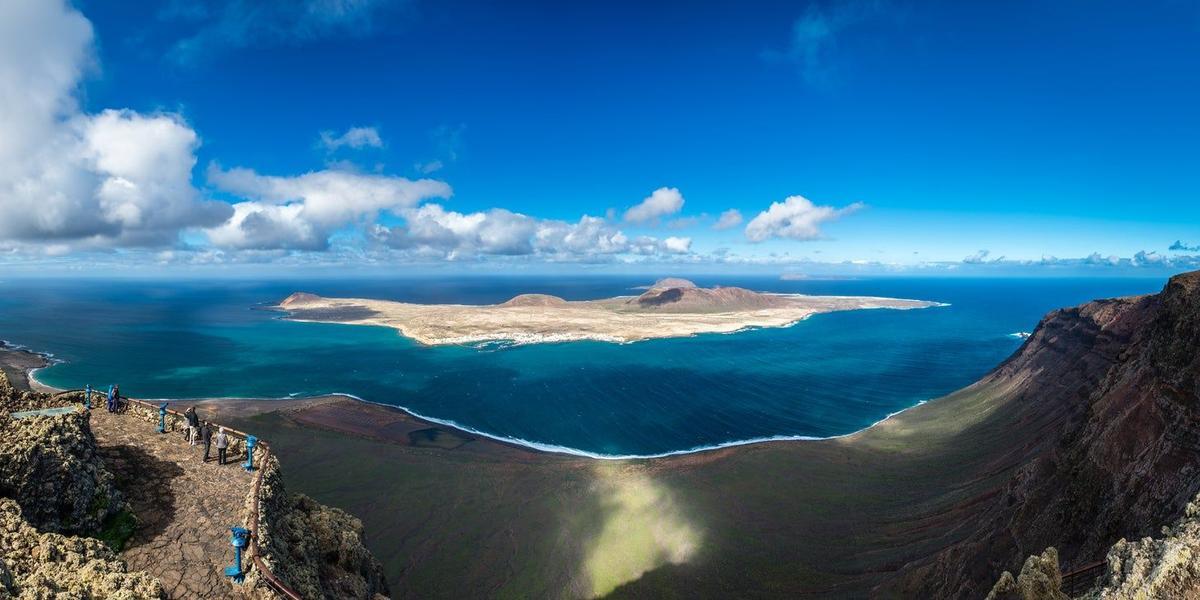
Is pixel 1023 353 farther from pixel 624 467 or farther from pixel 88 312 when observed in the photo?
pixel 88 312

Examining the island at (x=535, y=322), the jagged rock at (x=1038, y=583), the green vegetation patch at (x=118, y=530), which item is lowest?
the island at (x=535, y=322)

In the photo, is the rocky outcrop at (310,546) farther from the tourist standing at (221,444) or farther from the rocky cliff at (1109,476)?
the rocky cliff at (1109,476)

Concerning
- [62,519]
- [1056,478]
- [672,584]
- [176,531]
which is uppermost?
[62,519]

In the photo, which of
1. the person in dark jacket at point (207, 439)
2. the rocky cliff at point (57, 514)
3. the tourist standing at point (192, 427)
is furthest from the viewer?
the tourist standing at point (192, 427)

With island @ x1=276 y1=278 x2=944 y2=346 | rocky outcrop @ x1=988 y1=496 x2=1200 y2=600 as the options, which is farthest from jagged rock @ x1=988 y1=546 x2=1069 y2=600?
island @ x1=276 y1=278 x2=944 y2=346

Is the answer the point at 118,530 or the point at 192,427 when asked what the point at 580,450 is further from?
the point at 118,530

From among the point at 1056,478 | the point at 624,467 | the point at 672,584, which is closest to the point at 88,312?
the point at 624,467

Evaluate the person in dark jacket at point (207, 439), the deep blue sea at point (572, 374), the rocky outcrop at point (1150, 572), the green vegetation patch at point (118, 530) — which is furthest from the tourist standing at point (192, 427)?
the deep blue sea at point (572, 374)
